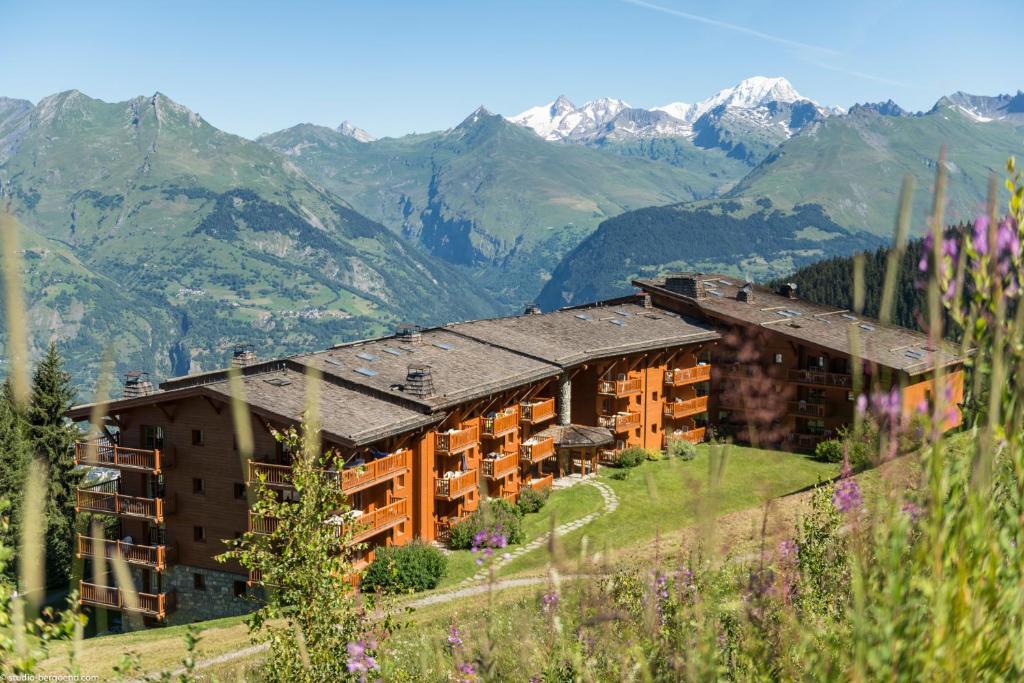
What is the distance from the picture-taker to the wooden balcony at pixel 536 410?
52.0 m

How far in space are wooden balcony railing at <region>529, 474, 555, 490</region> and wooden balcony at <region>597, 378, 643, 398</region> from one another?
7.72 metres

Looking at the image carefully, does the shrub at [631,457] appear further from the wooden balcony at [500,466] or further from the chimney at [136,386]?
the chimney at [136,386]

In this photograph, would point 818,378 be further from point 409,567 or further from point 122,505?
point 122,505

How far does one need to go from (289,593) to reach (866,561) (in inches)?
389

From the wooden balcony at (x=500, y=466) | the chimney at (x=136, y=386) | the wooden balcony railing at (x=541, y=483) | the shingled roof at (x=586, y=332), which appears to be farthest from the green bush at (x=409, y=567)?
the shingled roof at (x=586, y=332)

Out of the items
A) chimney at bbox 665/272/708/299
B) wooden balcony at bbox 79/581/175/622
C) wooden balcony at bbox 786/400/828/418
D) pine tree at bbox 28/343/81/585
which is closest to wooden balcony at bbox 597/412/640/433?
wooden balcony at bbox 786/400/828/418

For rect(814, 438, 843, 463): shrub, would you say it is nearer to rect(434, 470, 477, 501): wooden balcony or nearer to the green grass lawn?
the green grass lawn

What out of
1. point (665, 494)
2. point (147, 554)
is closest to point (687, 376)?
point (665, 494)

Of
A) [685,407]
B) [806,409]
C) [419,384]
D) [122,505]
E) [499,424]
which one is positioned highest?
[419,384]

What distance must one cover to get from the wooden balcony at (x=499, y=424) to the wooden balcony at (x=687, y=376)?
15.2 metres

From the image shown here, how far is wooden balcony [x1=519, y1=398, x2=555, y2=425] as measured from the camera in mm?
52031

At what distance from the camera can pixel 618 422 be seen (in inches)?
2260

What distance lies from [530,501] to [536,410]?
20.1 ft

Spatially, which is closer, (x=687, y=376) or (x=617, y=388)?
(x=617, y=388)
